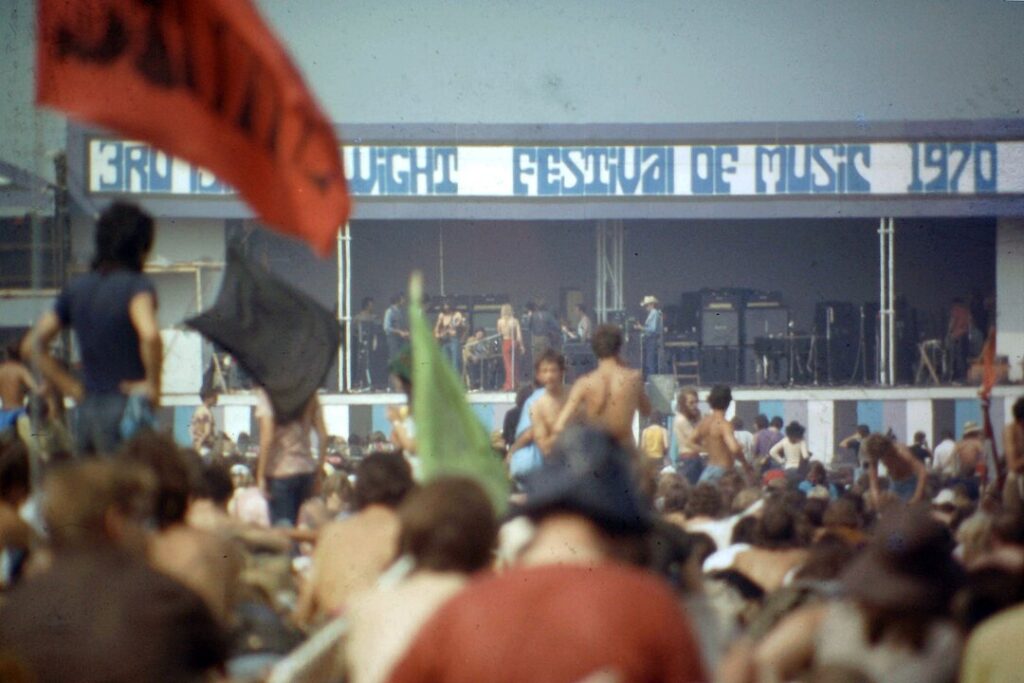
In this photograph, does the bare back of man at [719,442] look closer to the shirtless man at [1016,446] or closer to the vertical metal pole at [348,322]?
the shirtless man at [1016,446]

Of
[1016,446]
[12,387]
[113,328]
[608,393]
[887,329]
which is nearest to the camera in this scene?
[113,328]

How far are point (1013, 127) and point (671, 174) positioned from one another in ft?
18.0

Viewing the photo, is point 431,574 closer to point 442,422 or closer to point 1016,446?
point 442,422

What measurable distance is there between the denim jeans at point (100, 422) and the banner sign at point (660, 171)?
67.5 ft

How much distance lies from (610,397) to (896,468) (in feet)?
12.8

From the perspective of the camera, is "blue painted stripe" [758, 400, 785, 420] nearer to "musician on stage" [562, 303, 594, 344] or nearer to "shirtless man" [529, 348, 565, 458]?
"musician on stage" [562, 303, 594, 344]

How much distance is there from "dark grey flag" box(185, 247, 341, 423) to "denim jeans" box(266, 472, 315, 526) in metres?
1.31

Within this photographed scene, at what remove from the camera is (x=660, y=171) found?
26125mm

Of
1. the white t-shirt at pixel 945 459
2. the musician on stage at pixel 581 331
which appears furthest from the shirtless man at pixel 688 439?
the musician on stage at pixel 581 331

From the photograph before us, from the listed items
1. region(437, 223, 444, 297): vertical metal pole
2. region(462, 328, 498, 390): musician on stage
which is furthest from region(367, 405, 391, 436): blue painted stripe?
region(437, 223, 444, 297): vertical metal pole

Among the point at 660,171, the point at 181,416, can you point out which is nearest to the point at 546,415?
the point at 181,416

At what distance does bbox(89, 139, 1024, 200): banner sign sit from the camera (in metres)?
25.8

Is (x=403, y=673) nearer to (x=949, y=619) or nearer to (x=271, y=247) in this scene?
(x=949, y=619)

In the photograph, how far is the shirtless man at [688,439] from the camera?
509 inches
